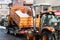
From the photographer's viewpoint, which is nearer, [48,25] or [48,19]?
[48,25]

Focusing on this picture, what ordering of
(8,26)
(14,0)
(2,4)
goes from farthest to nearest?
1. (2,4)
2. (14,0)
3. (8,26)

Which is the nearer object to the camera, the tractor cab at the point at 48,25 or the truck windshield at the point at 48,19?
the tractor cab at the point at 48,25

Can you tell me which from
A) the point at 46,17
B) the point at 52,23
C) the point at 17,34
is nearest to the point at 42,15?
the point at 46,17

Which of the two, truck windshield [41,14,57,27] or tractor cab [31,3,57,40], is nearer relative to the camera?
tractor cab [31,3,57,40]

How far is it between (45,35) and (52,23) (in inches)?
28.1

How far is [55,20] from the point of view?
37.8 ft

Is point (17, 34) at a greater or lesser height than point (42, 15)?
lesser

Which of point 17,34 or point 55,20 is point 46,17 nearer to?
point 55,20

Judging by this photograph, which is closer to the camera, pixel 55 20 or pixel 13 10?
pixel 55 20

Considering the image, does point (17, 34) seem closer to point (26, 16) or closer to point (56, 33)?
point (26, 16)

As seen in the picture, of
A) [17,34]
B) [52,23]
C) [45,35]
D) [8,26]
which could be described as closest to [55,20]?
[52,23]

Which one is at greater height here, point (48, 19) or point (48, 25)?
point (48, 19)

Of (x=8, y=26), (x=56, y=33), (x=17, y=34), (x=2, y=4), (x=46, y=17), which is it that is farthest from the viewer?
(x=2, y=4)

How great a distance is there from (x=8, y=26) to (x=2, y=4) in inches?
1028
